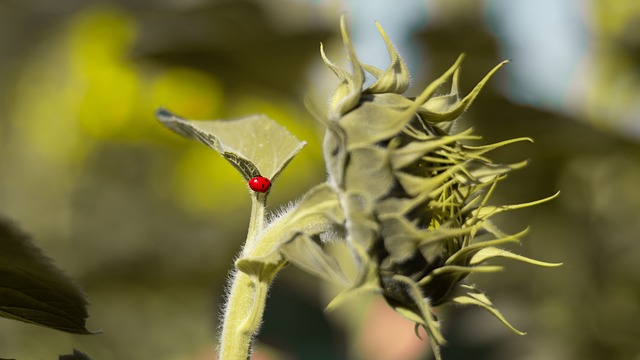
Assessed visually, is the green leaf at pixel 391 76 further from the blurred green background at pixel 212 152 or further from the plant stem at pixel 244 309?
the blurred green background at pixel 212 152

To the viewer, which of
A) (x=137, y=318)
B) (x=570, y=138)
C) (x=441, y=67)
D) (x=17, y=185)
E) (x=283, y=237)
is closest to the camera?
(x=283, y=237)

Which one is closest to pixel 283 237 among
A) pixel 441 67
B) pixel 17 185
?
pixel 441 67

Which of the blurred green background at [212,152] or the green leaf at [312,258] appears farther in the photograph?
the blurred green background at [212,152]

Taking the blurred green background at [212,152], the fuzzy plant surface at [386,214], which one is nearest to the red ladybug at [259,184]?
the fuzzy plant surface at [386,214]

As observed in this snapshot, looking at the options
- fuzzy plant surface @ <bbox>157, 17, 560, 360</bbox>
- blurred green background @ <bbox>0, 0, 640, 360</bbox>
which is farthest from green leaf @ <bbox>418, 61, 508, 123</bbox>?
blurred green background @ <bbox>0, 0, 640, 360</bbox>

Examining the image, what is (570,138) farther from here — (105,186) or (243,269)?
(243,269)

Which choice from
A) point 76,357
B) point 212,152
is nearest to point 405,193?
point 76,357
